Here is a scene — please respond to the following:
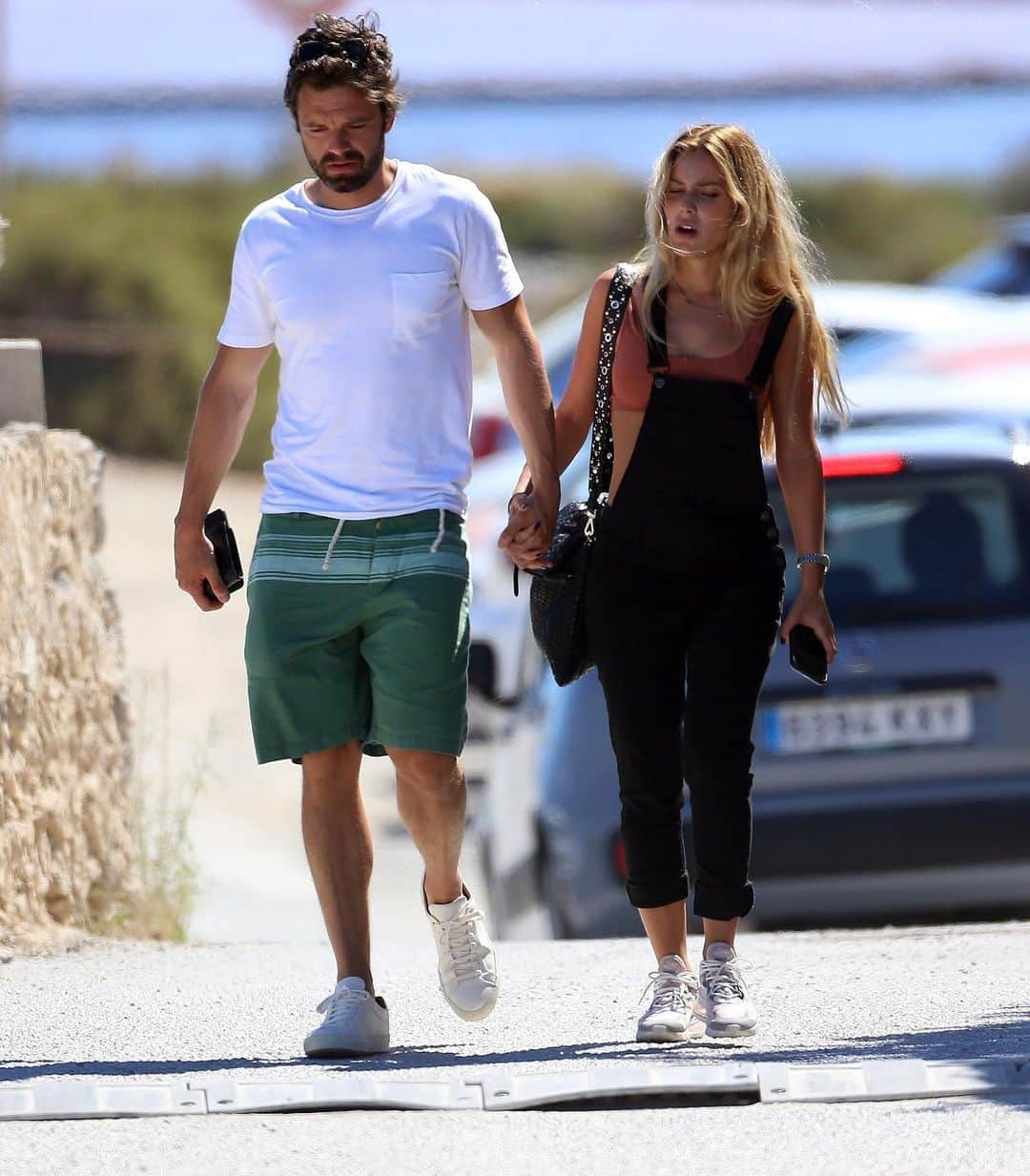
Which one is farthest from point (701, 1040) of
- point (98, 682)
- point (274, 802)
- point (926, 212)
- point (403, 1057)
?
point (926, 212)

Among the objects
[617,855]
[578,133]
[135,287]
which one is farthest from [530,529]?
[578,133]

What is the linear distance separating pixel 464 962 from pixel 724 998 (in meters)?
0.52

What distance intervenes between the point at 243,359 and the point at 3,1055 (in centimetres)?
145

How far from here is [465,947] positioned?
483 cm

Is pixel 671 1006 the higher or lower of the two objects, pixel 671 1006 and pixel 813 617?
the lower

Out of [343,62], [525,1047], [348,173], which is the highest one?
[343,62]

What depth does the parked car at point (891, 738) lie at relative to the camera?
6324 mm

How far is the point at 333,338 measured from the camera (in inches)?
183

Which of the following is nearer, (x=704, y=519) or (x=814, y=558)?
(x=704, y=519)

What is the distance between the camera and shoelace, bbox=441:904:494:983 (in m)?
4.82

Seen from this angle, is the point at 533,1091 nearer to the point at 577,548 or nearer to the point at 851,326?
the point at 577,548

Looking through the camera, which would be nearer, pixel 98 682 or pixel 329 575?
pixel 329 575

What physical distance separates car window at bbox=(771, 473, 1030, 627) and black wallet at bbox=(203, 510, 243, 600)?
213 centimetres

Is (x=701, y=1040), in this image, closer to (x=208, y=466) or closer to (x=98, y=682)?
(x=208, y=466)
